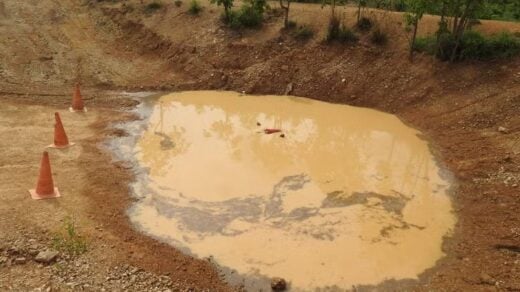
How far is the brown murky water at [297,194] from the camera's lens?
763 cm

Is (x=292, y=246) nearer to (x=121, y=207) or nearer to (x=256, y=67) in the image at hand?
(x=121, y=207)

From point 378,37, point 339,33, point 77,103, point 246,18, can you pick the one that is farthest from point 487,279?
point 246,18

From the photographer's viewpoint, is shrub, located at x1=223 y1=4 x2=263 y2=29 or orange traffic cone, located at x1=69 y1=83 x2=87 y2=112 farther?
shrub, located at x1=223 y1=4 x2=263 y2=29

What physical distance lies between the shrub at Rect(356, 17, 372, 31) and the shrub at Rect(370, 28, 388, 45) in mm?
470

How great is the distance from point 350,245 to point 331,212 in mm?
992

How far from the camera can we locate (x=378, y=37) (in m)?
15.2

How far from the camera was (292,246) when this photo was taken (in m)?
7.86

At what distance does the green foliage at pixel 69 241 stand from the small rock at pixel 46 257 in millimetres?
171

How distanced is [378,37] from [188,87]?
5941 mm

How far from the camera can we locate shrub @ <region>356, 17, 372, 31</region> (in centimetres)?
1573

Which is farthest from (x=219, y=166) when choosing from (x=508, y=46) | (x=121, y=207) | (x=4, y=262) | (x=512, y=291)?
(x=508, y=46)

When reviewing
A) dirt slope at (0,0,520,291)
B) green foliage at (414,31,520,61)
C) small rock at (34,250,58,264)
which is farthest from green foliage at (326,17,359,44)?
small rock at (34,250,58,264)

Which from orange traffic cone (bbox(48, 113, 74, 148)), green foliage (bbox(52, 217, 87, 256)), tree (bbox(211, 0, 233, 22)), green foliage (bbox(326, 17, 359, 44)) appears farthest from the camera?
tree (bbox(211, 0, 233, 22))

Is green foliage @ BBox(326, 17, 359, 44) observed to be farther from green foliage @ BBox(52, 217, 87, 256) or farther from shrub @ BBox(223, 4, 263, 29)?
green foliage @ BBox(52, 217, 87, 256)
